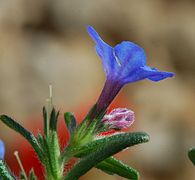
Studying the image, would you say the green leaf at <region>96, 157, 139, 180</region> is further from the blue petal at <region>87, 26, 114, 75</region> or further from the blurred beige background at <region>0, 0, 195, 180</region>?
the blurred beige background at <region>0, 0, 195, 180</region>

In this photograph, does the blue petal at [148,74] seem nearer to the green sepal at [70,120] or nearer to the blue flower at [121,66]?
the blue flower at [121,66]

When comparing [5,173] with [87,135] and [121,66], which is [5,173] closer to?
[87,135]

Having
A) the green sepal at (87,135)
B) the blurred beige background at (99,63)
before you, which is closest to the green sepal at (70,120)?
the green sepal at (87,135)

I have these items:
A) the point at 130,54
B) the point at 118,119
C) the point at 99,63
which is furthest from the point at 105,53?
the point at 99,63

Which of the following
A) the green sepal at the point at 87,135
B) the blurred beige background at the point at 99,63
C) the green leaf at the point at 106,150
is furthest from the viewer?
the blurred beige background at the point at 99,63

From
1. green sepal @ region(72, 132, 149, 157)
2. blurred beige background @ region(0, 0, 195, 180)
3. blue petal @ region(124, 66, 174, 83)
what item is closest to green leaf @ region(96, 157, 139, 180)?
green sepal @ region(72, 132, 149, 157)
